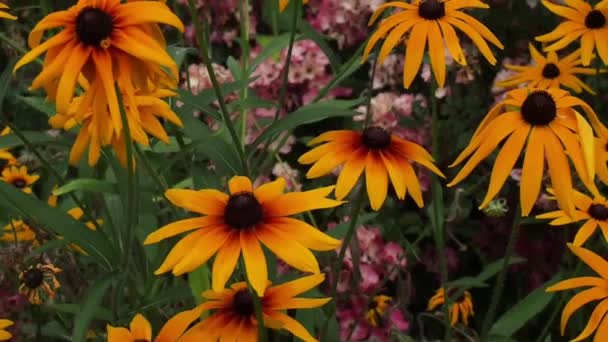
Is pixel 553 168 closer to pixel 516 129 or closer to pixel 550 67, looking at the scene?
pixel 516 129

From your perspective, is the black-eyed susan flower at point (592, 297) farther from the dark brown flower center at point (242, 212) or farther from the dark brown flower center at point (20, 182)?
the dark brown flower center at point (20, 182)

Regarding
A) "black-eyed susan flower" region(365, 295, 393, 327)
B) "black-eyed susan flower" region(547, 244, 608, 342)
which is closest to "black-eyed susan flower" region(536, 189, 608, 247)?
"black-eyed susan flower" region(547, 244, 608, 342)

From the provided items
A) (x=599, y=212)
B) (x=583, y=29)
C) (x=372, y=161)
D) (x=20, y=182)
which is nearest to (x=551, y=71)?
(x=583, y=29)

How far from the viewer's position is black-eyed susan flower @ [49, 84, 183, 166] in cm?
78

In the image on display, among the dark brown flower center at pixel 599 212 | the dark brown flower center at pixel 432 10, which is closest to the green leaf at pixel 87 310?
the dark brown flower center at pixel 432 10

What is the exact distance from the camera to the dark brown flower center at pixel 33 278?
1.11 meters

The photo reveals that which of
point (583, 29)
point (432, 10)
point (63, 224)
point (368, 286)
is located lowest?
point (368, 286)

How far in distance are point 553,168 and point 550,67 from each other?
2.45 feet

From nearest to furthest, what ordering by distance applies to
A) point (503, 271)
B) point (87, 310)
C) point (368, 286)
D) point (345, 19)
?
1. point (87, 310)
2. point (503, 271)
3. point (368, 286)
4. point (345, 19)

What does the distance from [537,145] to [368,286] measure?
853 millimetres

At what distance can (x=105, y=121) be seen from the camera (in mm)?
794

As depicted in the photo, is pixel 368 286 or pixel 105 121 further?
pixel 368 286

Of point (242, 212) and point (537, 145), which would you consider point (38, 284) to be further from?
point (537, 145)

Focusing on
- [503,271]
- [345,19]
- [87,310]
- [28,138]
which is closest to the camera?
[87,310]
